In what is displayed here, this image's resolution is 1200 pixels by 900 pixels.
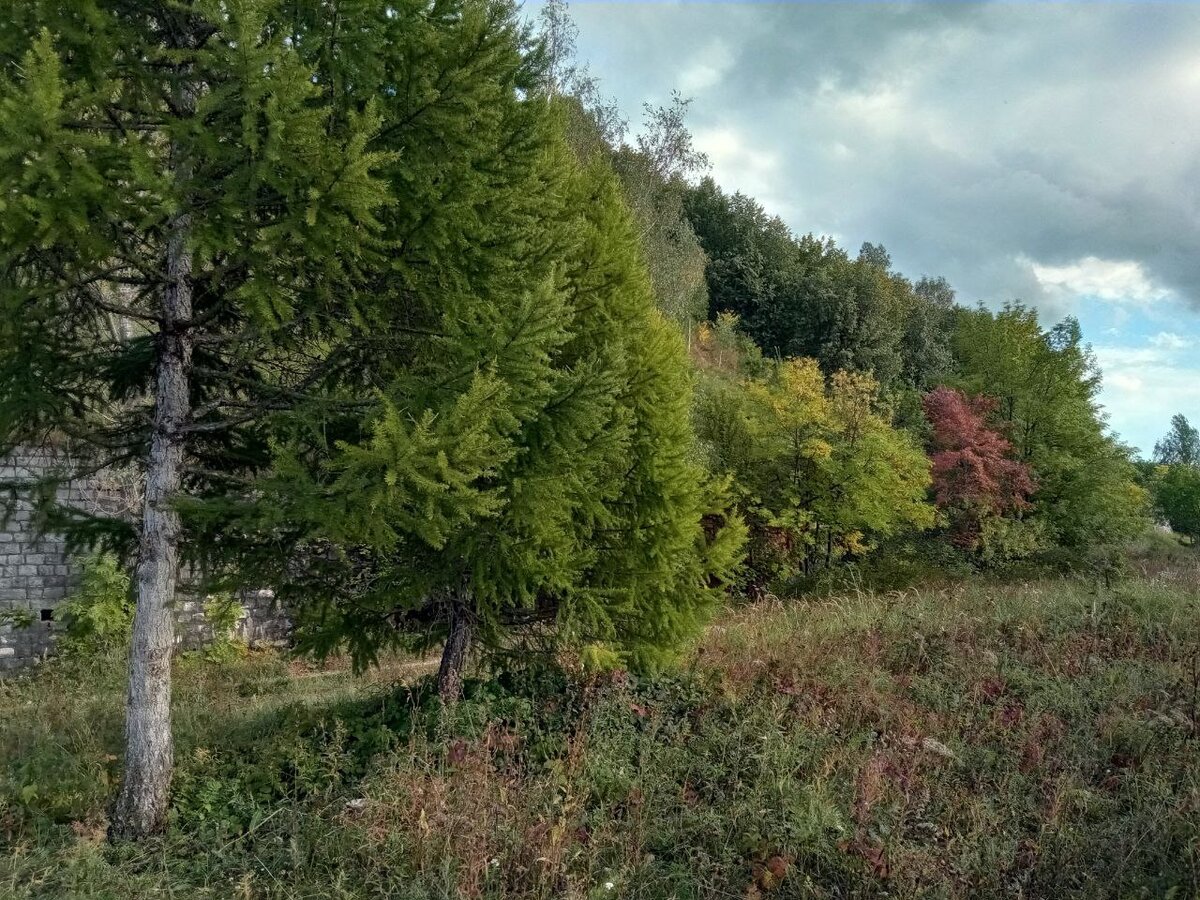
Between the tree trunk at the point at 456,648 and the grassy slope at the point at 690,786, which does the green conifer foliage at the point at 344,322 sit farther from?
the grassy slope at the point at 690,786

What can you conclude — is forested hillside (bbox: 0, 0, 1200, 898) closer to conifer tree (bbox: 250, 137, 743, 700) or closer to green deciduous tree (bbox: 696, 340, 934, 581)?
conifer tree (bbox: 250, 137, 743, 700)

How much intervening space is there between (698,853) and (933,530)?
2073 cm

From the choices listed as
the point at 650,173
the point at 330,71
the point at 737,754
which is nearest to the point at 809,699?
the point at 737,754

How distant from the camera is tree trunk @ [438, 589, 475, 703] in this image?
6438 mm

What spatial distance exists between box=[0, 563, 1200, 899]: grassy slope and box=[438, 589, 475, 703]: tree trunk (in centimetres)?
27

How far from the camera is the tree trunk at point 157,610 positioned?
16.4 feet

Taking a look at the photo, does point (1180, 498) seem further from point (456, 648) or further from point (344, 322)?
point (344, 322)

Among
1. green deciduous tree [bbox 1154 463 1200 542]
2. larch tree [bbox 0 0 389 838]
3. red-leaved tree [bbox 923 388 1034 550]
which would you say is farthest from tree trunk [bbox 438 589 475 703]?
green deciduous tree [bbox 1154 463 1200 542]

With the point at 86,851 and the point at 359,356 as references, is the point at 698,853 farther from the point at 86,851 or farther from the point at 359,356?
the point at 359,356

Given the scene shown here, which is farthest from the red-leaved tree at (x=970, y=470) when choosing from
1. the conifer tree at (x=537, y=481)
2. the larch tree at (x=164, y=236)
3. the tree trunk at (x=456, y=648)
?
the larch tree at (x=164, y=236)

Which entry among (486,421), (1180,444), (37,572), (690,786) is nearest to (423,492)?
(486,421)

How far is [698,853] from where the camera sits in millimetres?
4551

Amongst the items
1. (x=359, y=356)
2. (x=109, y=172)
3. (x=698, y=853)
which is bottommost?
(x=698, y=853)

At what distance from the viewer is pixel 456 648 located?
654 cm
